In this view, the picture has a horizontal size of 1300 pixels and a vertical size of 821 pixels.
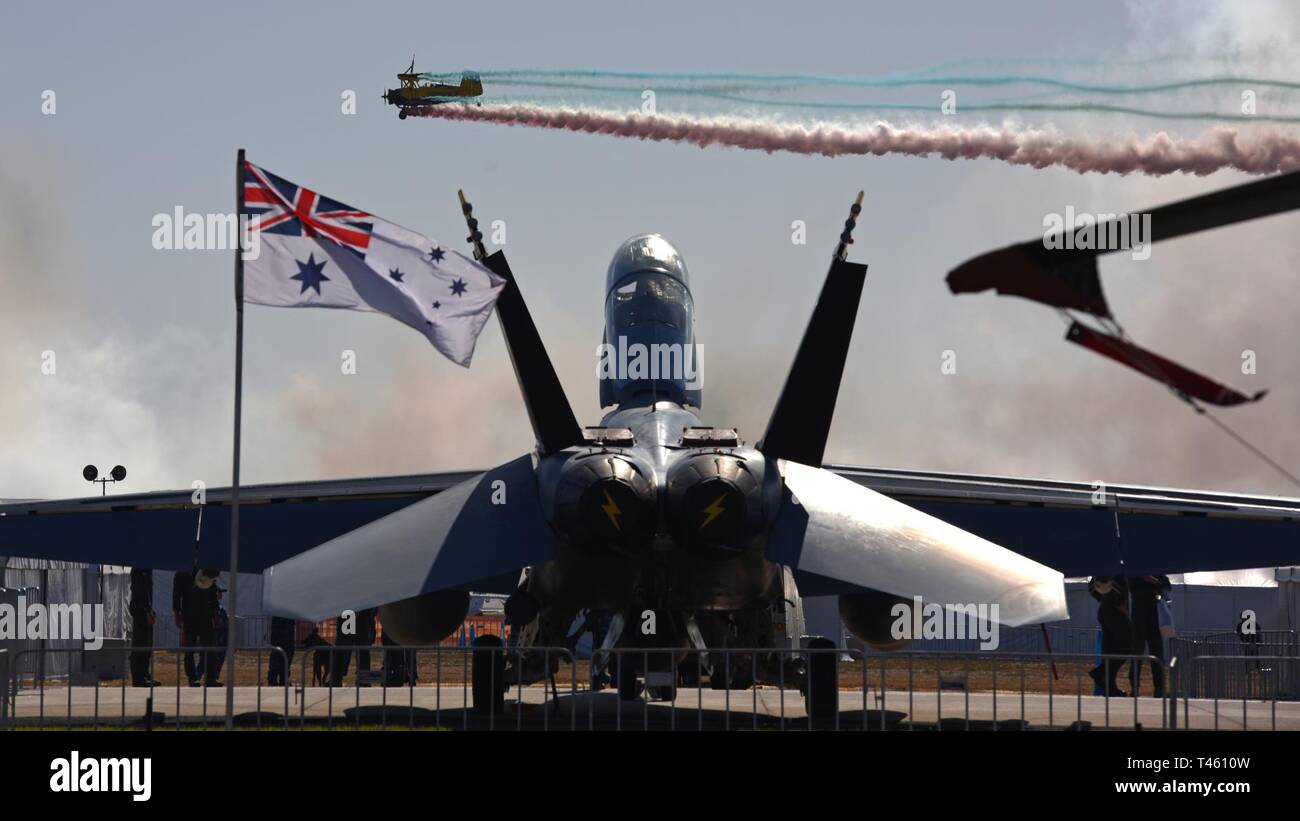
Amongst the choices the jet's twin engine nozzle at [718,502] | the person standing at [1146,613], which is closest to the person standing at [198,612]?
the jet's twin engine nozzle at [718,502]

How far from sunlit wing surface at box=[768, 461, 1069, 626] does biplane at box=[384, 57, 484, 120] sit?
41.1ft

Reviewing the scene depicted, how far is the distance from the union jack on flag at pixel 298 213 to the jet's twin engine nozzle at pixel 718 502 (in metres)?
4.31

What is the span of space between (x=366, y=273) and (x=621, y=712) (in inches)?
211

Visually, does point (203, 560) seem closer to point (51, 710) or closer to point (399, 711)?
point (51, 710)

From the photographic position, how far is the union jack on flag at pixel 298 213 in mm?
16484

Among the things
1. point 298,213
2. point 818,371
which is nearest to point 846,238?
point 818,371

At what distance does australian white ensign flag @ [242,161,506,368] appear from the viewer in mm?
16203

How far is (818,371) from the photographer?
63.6 feet

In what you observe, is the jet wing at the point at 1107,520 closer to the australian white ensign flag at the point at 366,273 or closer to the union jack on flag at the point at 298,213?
the australian white ensign flag at the point at 366,273

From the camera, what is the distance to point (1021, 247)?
891 cm

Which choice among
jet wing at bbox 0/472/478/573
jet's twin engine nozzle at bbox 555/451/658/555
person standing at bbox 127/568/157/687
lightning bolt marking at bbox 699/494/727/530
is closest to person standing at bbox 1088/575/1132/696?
jet wing at bbox 0/472/478/573

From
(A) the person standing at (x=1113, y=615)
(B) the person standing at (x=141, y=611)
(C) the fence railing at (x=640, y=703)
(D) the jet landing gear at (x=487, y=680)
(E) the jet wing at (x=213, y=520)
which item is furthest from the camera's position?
(B) the person standing at (x=141, y=611)
